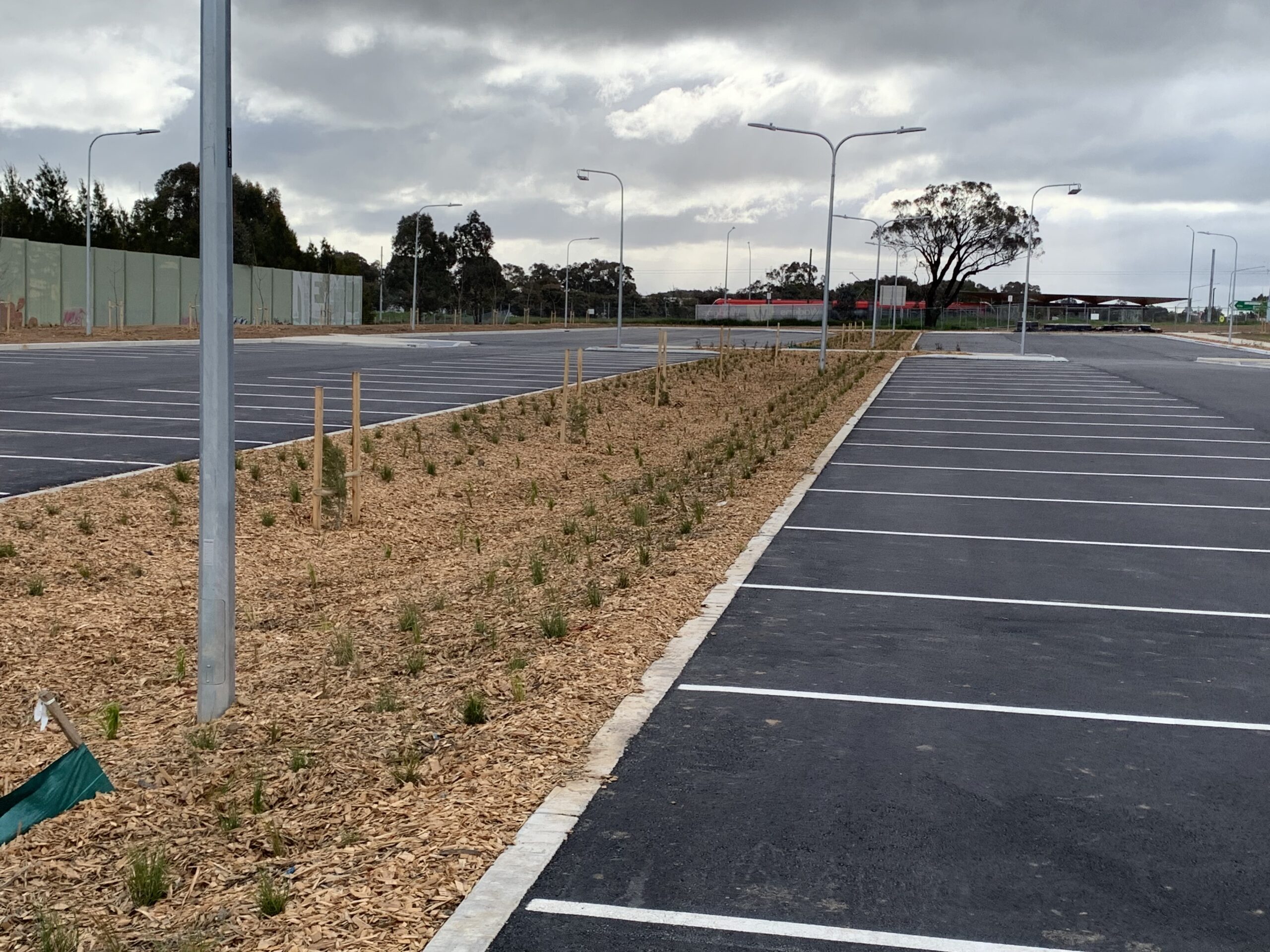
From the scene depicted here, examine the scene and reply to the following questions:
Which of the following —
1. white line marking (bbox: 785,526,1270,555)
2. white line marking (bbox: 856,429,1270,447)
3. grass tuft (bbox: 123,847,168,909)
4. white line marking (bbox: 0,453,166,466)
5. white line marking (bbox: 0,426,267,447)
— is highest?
white line marking (bbox: 856,429,1270,447)

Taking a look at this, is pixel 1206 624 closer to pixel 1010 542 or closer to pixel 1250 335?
pixel 1010 542

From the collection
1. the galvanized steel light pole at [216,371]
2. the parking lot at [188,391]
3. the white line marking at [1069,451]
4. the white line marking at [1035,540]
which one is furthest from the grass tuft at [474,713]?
the white line marking at [1069,451]

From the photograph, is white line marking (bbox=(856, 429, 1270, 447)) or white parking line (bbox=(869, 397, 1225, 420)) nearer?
white line marking (bbox=(856, 429, 1270, 447))

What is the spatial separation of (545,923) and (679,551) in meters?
5.92

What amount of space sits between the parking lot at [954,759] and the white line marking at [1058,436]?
7.91 metres

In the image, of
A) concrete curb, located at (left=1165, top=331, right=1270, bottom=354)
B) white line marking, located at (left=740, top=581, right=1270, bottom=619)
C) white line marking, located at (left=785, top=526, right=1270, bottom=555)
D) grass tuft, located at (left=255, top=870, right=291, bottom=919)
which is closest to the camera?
grass tuft, located at (left=255, top=870, right=291, bottom=919)

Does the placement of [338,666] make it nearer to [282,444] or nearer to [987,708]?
[987,708]

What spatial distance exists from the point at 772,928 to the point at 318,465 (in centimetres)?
802

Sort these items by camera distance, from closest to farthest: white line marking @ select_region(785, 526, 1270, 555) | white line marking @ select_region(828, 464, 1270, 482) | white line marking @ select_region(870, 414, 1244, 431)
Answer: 1. white line marking @ select_region(785, 526, 1270, 555)
2. white line marking @ select_region(828, 464, 1270, 482)
3. white line marking @ select_region(870, 414, 1244, 431)

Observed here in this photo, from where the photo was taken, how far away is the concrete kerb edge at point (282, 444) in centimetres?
1215

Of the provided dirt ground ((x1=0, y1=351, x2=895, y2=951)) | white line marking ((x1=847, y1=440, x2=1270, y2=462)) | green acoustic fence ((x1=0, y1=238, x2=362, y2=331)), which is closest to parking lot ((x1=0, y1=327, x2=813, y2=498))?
dirt ground ((x1=0, y1=351, x2=895, y2=951))

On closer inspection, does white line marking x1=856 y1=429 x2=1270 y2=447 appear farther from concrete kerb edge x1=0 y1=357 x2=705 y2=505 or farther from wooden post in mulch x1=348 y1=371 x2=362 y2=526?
wooden post in mulch x1=348 y1=371 x2=362 y2=526

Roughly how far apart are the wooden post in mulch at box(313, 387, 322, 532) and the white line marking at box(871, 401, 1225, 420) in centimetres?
1456

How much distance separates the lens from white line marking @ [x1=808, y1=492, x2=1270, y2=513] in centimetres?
1280
